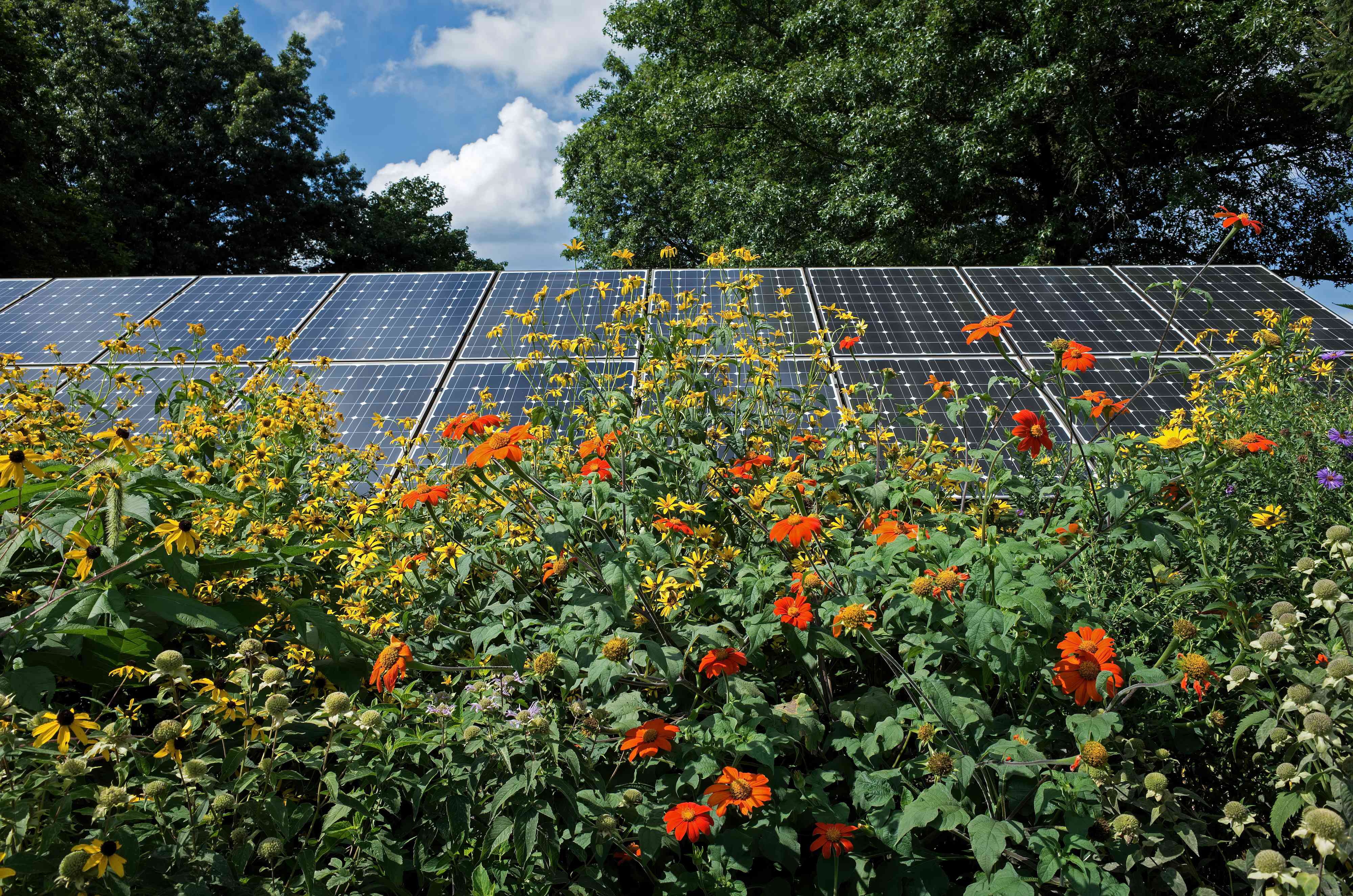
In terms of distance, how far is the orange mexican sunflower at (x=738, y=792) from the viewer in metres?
1.86

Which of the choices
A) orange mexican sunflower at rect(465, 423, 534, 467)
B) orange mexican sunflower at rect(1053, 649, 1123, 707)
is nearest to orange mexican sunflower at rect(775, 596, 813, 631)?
orange mexican sunflower at rect(1053, 649, 1123, 707)

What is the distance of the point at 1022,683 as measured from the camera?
2.02 meters

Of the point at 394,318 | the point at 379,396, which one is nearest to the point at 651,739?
the point at 379,396

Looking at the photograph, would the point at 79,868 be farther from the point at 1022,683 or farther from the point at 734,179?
the point at 734,179

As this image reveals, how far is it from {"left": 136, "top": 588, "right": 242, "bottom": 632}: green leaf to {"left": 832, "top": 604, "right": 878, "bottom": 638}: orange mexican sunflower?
60.1 inches

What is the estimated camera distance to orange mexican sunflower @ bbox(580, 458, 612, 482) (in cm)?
251

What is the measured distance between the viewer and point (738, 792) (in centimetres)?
187

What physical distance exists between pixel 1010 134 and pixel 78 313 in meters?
16.1

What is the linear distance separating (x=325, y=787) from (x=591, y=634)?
83cm

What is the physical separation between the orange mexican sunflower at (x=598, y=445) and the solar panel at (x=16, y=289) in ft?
30.9

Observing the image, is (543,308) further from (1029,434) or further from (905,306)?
(1029,434)

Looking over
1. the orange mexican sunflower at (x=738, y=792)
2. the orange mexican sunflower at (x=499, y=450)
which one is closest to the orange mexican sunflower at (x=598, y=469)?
the orange mexican sunflower at (x=499, y=450)

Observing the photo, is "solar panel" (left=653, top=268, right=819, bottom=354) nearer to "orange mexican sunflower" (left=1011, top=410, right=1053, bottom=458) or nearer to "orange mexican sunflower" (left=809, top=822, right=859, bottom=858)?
"orange mexican sunflower" (left=1011, top=410, right=1053, bottom=458)

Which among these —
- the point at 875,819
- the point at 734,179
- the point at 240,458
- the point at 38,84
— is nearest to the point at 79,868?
the point at 875,819
